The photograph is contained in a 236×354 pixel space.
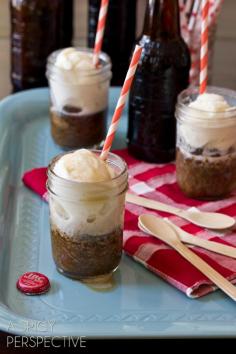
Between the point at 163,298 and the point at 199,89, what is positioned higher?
the point at 199,89

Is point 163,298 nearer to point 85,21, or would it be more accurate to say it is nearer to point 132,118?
point 132,118

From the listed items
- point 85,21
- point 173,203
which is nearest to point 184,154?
point 173,203

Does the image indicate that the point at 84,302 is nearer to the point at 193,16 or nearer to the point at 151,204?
the point at 151,204

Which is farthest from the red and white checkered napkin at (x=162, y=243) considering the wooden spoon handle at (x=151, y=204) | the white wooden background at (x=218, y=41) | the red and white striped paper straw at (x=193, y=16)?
the white wooden background at (x=218, y=41)

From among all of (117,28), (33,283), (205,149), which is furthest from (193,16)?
(33,283)

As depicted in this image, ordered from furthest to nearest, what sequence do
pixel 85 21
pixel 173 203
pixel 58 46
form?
pixel 85 21 → pixel 58 46 → pixel 173 203

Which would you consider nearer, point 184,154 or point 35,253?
point 35,253

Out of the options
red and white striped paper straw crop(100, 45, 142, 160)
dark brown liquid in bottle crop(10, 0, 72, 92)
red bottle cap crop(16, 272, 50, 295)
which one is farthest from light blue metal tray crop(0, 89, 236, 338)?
dark brown liquid in bottle crop(10, 0, 72, 92)
